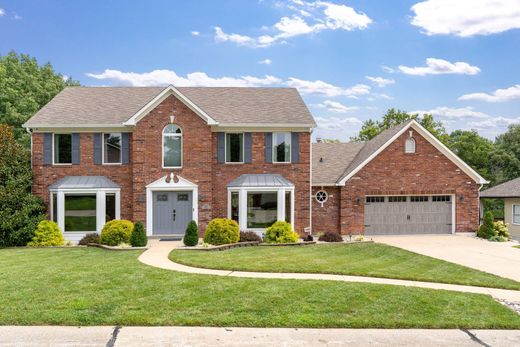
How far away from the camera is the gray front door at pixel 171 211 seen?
2162cm

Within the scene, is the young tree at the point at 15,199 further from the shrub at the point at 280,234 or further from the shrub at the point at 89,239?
the shrub at the point at 280,234

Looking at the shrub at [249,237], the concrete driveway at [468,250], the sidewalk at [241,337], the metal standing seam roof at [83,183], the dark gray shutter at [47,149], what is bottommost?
the concrete driveway at [468,250]

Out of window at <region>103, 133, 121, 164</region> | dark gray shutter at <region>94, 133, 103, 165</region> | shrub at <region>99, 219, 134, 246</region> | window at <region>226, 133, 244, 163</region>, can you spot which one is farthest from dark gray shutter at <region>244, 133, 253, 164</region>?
dark gray shutter at <region>94, 133, 103, 165</region>

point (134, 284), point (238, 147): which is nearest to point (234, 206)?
point (238, 147)

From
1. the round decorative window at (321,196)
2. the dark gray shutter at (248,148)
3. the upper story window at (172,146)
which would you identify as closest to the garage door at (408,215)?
the round decorative window at (321,196)

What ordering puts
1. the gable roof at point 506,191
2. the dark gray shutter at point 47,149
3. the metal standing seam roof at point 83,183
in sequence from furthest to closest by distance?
the gable roof at point 506,191, the dark gray shutter at point 47,149, the metal standing seam roof at point 83,183

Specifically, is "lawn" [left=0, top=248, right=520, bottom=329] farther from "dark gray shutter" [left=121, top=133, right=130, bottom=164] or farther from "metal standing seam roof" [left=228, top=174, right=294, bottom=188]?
"dark gray shutter" [left=121, top=133, right=130, bottom=164]

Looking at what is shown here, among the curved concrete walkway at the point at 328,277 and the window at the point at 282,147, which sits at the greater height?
the window at the point at 282,147

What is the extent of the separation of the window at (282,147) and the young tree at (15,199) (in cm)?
1183

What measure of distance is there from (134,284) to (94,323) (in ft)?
8.90

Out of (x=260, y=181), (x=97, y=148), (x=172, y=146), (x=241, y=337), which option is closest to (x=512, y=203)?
(x=260, y=181)

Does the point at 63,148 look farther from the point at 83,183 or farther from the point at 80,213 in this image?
the point at 80,213

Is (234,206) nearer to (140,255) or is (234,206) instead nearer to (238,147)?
(238,147)

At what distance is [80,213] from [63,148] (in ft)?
11.6
